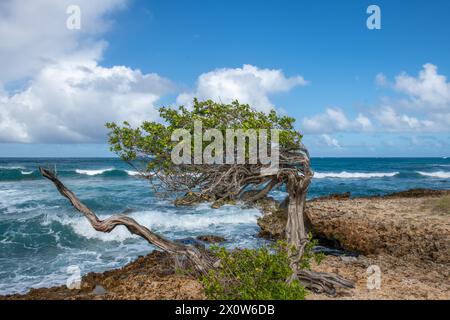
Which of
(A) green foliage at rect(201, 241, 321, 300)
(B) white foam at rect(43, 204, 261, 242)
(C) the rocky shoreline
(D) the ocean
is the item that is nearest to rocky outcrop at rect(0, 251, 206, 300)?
(C) the rocky shoreline

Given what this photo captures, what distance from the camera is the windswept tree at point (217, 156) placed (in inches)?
318

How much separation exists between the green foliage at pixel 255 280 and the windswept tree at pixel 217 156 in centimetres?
85

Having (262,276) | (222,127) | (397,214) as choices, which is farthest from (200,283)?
(397,214)

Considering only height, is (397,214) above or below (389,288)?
above

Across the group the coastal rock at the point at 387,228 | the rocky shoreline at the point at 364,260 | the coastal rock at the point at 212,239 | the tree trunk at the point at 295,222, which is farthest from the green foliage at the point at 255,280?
the coastal rock at the point at 212,239

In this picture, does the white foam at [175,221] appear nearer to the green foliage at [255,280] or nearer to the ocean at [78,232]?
the ocean at [78,232]

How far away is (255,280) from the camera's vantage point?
745 cm

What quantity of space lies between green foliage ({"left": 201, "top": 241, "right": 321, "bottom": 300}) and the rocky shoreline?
804 millimetres

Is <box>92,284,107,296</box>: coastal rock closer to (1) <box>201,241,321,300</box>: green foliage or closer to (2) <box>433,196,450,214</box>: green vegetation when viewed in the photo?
(1) <box>201,241,321,300</box>: green foliage

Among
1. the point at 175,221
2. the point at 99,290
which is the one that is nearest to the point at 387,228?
the point at 99,290

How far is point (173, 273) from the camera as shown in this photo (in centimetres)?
983

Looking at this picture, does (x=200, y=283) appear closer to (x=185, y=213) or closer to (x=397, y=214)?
(x=397, y=214)
